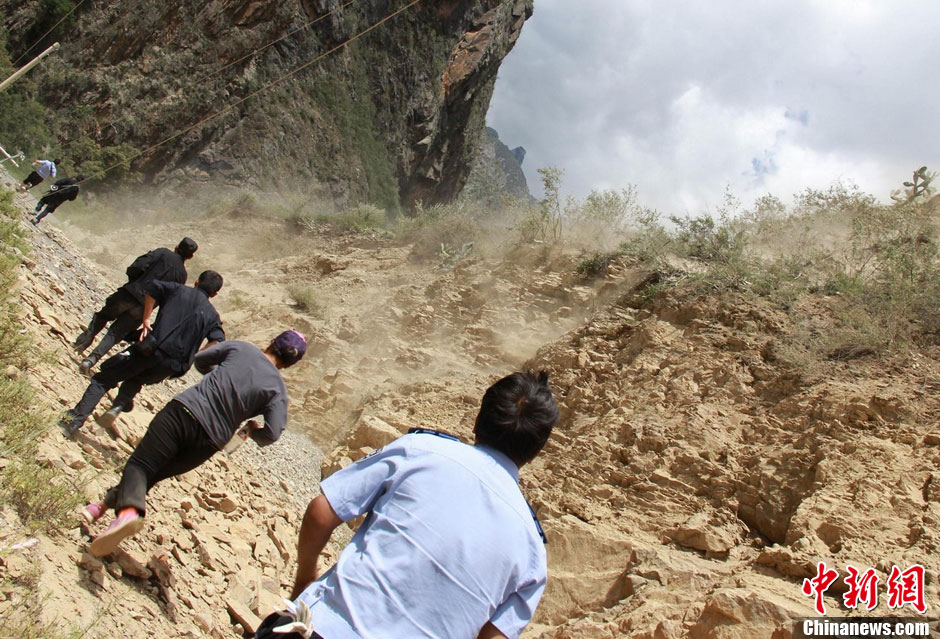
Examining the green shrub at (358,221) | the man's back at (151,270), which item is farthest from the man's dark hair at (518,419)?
the green shrub at (358,221)

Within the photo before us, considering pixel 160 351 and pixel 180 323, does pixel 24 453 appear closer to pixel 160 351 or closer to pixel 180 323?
pixel 160 351

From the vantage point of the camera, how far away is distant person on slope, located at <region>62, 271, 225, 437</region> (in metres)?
4.07

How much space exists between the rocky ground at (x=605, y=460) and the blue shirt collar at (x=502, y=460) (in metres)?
1.79

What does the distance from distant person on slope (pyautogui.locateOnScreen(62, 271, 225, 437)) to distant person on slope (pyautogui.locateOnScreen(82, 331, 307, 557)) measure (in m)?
0.88

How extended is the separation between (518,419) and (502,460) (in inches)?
5.1

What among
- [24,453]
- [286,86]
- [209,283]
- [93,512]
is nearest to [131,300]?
[209,283]

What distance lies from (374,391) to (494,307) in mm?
2407

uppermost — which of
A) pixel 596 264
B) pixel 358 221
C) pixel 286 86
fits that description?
pixel 286 86

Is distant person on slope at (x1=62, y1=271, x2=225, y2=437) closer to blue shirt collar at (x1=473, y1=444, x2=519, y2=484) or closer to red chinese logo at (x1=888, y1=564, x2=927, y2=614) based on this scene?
blue shirt collar at (x1=473, y1=444, x2=519, y2=484)

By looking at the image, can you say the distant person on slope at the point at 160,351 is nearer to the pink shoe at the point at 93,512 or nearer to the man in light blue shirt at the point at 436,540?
the pink shoe at the point at 93,512

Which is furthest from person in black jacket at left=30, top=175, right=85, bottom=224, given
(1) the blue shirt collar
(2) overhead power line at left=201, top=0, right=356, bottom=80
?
(2) overhead power line at left=201, top=0, right=356, bottom=80

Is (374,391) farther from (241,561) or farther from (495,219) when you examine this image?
(495,219)

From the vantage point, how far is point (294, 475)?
21.8ft

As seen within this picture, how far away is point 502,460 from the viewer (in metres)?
1.86
